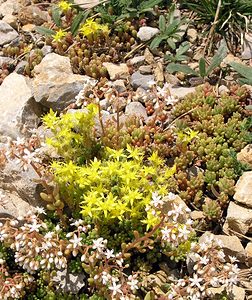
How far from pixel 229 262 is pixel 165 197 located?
718mm

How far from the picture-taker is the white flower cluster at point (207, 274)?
388 cm

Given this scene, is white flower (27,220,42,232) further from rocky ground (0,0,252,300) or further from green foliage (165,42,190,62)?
green foliage (165,42,190,62)

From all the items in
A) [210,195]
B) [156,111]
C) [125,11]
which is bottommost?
[210,195]

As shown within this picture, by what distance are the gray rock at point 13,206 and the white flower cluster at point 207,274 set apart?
1.32 meters

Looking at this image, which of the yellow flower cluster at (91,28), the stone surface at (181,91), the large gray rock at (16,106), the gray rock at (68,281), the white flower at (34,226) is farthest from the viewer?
the yellow flower cluster at (91,28)

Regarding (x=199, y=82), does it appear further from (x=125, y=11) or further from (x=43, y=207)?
(x=43, y=207)

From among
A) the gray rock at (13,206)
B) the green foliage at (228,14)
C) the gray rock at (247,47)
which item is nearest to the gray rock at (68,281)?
the gray rock at (13,206)

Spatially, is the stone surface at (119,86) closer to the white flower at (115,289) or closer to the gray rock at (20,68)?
the gray rock at (20,68)

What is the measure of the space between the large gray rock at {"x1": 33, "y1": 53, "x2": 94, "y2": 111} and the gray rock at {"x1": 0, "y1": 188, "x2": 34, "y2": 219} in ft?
3.39

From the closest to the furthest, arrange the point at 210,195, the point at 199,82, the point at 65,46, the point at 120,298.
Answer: the point at 120,298 → the point at 210,195 → the point at 199,82 → the point at 65,46

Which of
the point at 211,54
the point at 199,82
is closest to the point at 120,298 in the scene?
the point at 199,82

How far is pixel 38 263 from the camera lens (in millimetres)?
3961

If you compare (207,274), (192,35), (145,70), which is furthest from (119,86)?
(207,274)

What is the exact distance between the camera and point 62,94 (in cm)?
511
